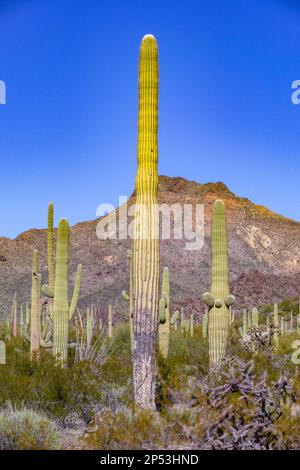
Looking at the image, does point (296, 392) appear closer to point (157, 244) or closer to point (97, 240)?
point (157, 244)

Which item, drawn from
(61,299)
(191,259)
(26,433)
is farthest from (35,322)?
(191,259)

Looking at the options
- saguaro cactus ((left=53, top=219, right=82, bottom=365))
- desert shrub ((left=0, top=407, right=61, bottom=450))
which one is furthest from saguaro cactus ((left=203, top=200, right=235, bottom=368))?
desert shrub ((left=0, top=407, right=61, bottom=450))

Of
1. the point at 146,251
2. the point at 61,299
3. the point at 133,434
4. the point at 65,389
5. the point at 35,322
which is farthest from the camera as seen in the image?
the point at 35,322

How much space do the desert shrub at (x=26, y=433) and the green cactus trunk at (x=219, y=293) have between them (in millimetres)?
5042

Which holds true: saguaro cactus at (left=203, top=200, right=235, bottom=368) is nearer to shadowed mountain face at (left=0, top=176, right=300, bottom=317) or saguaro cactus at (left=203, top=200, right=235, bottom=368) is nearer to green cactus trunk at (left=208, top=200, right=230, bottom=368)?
green cactus trunk at (left=208, top=200, right=230, bottom=368)

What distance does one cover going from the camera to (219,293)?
37.1ft

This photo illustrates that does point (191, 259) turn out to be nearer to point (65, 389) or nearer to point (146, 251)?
point (65, 389)

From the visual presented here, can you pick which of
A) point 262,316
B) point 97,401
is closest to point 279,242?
point 262,316

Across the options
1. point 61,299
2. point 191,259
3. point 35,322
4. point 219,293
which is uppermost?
point 191,259

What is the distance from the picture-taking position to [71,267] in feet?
191

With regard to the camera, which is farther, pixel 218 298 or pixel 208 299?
pixel 218 298

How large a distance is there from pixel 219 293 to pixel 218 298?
0.33ft

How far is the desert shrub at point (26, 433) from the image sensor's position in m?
5.80

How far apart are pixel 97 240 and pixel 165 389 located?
56907 mm
